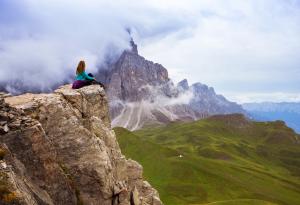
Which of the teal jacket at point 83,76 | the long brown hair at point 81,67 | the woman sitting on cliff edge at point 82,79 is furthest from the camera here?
the teal jacket at point 83,76

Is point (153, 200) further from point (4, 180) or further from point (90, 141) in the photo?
point (4, 180)

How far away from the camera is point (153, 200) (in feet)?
154

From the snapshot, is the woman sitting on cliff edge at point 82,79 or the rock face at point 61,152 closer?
the rock face at point 61,152

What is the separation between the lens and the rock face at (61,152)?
2822 centimetres

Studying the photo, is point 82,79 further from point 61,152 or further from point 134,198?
point 134,198

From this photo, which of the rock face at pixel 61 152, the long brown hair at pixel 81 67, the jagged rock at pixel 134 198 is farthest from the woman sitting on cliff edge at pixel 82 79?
the jagged rock at pixel 134 198

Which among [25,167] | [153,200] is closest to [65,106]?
[25,167]

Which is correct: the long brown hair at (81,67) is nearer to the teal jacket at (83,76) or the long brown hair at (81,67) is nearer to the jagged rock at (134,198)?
the teal jacket at (83,76)

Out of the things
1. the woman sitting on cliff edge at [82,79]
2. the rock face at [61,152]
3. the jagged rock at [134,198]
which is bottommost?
the jagged rock at [134,198]

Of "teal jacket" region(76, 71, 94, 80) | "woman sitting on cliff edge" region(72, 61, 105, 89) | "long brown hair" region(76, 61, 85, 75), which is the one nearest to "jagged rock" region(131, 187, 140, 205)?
"woman sitting on cliff edge" region(72, 61, 105, 89)

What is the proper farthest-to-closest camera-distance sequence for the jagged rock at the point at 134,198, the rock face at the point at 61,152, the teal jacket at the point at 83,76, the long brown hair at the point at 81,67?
the teal jacket at the point at 83,76
the long brown hair at the point at 81,67
the jagged rock at the point at 134,198
the rock face at the point at 61,152

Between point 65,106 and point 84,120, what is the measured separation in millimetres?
3025

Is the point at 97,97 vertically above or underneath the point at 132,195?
above

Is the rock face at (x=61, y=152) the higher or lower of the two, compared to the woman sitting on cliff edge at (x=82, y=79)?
lower
